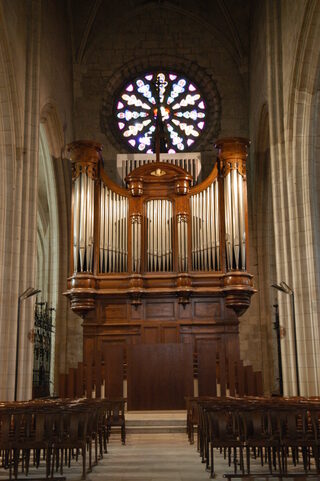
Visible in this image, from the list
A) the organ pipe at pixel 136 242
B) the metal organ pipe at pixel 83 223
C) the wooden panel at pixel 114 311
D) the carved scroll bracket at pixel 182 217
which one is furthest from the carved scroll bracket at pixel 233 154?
the wooden panel at pixel 114 311

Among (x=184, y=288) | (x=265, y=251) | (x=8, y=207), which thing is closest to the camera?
(x=8, y=207)

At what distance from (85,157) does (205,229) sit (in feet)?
11.7

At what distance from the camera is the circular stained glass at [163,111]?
70.8 feet

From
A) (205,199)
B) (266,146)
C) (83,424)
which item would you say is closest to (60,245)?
(205,199)

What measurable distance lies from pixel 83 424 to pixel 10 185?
7.79m

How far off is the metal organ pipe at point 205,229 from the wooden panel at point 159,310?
112 cm

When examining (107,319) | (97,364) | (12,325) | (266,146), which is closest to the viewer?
(12,325)

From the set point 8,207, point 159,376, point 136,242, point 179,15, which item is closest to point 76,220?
point 136,242

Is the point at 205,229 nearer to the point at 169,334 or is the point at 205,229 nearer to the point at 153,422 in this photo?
the point at 169,334

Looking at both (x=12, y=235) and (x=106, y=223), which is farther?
(x=106, y=223)

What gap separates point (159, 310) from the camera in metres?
16.4

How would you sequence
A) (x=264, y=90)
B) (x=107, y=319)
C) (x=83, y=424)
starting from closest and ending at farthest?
(x=83, y=424)
(x=107, y=319)
(x=264, y=90)

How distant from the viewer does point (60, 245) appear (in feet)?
65.3

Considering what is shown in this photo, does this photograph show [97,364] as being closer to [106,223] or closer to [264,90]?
[106,223]
